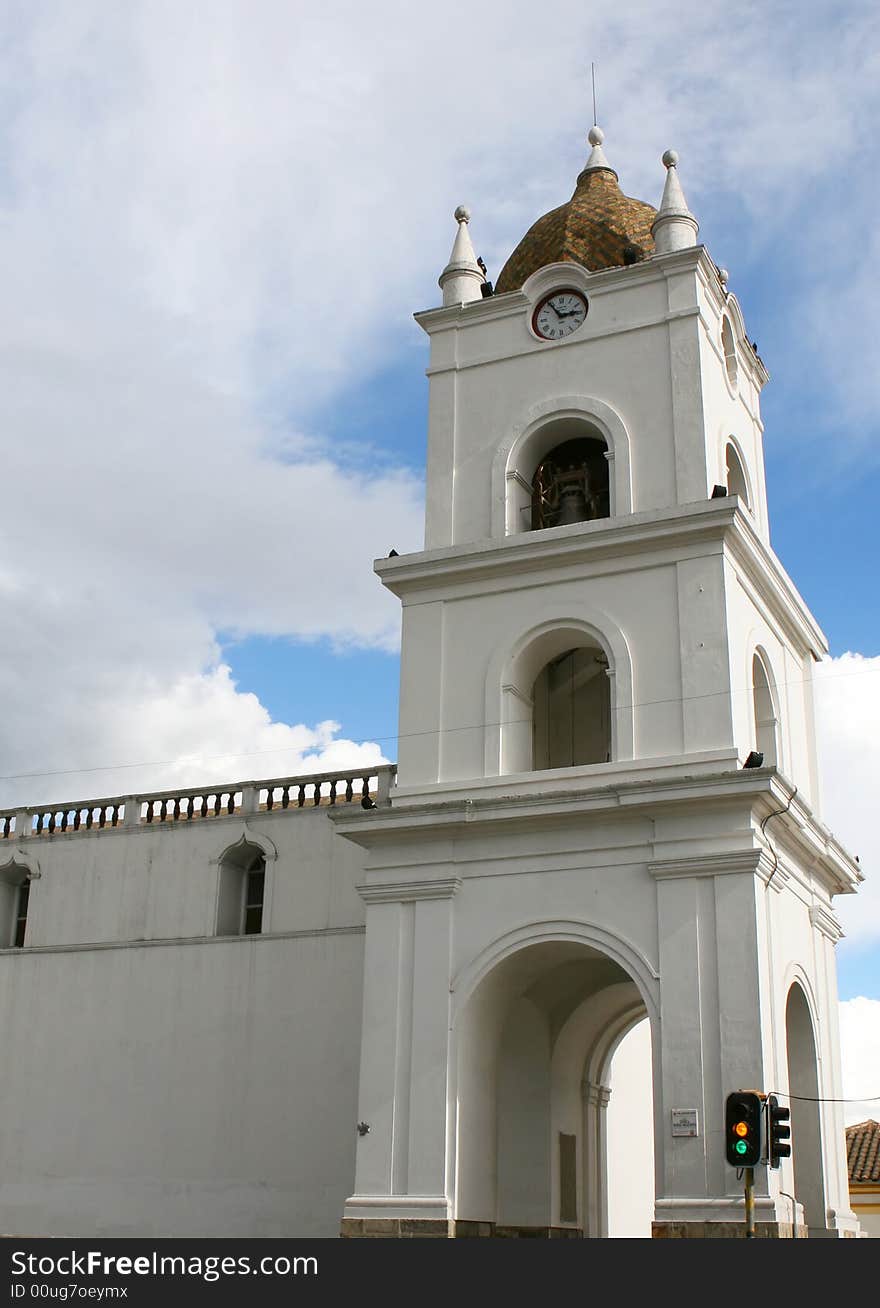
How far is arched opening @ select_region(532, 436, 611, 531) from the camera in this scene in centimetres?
2381

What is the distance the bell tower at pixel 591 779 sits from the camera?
19688 mm

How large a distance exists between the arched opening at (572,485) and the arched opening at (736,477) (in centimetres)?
216

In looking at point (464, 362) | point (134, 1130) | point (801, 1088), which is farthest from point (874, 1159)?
point (464, 362)

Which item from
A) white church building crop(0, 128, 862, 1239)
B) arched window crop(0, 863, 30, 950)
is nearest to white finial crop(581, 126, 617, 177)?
white church building crop(0, 128, 862, 1239)

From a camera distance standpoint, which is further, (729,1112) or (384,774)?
(384,774)

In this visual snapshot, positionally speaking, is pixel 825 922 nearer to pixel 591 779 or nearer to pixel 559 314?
pixel 591 779

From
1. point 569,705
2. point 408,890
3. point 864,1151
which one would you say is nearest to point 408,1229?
point 408,890

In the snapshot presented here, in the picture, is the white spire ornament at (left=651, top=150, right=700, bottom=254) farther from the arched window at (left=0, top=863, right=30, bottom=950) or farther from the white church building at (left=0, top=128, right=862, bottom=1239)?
the arched window at (left=0, top=863, right=30, bottom=950)

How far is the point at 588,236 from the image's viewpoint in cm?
2514

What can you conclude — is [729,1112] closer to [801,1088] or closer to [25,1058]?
[801,1088]

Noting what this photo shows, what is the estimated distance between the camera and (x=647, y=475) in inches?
894

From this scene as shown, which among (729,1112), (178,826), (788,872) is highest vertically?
(178,826)

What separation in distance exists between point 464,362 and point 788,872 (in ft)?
31.6

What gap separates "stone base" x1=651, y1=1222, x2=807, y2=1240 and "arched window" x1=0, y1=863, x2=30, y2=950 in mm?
14958
